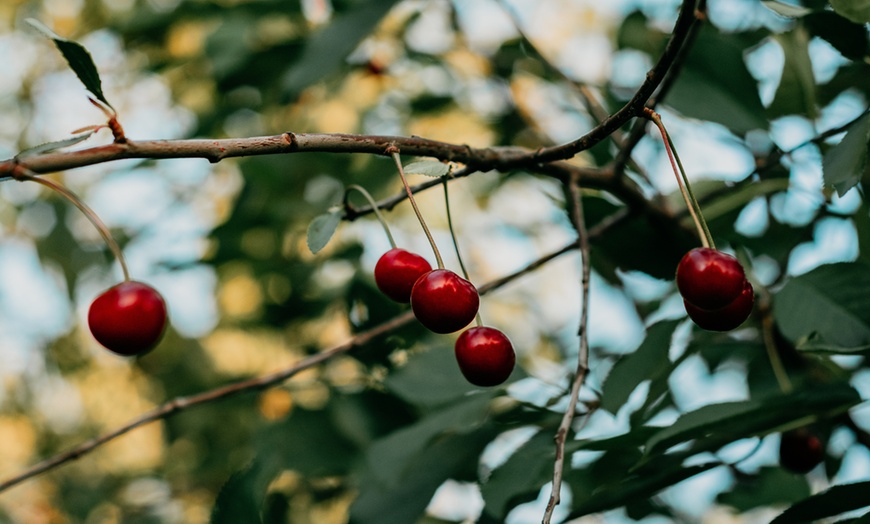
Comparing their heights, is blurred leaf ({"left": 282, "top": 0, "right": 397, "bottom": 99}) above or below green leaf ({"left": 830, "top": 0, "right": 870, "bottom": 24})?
above

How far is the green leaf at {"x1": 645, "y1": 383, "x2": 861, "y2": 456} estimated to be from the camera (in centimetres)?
104

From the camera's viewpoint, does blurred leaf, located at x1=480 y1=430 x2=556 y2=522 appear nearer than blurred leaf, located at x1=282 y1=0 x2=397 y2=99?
Yes

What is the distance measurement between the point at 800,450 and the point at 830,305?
0.39 metres

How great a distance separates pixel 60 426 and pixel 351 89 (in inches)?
106

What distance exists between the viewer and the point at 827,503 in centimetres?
99

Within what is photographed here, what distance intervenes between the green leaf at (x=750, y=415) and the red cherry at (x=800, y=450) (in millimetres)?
406

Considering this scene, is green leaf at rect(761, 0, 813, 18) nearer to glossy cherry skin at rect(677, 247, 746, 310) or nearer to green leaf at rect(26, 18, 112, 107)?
glossy cherry skin at rect(677, 247, 746, 310)

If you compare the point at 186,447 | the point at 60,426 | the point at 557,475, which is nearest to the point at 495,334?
the point at 557,475

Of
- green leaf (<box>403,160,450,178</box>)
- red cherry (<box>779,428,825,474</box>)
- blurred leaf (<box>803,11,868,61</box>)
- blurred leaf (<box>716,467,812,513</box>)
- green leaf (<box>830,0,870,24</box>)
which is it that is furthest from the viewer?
blurred leaf (<box>716,467,812,513</box>)

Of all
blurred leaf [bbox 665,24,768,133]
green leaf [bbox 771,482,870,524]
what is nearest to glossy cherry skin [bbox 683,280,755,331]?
green leaf [bbox 771,482,870,524]

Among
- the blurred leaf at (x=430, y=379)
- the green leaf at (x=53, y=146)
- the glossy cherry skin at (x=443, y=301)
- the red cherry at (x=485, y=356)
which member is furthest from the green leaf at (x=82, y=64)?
the blurred leaf at (x=430, y=379)

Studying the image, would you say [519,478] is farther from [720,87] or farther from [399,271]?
[720,87]

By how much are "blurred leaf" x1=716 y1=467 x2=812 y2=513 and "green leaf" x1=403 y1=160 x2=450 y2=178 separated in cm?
116

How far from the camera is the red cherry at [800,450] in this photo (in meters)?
1.47
